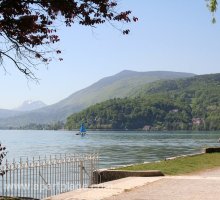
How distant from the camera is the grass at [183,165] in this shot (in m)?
22.0

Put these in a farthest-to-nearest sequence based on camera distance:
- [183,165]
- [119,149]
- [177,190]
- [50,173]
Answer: [119,149]
[183,165]
[50,173]
[177,190]

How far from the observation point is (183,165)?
24.3 meters

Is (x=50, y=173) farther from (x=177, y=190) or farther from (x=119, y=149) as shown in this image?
(x=119, y=149)

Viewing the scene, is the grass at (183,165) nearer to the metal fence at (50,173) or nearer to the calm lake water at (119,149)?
the metal fence at (50,173)

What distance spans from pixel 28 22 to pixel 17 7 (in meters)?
0.35

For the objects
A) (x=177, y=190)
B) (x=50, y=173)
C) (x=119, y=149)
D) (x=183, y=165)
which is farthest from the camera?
(x=119, y=149)

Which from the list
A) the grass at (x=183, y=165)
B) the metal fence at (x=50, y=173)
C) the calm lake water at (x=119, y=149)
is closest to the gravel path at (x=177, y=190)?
the metal fence at (x=50, y=173)

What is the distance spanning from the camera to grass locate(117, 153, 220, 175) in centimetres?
2195

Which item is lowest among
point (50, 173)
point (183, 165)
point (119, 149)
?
point (119, 149)

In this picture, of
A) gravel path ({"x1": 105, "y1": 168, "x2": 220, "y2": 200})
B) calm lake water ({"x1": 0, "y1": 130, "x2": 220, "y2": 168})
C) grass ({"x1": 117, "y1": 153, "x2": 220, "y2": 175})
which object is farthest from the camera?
calm lake water ({"x1": 0, "y1": 130, "x2": 220, "y2": 168})

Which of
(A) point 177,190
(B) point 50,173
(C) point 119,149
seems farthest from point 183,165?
(C) point 119,149

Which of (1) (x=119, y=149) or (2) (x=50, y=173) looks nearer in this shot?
(2) (x=50, y=173)

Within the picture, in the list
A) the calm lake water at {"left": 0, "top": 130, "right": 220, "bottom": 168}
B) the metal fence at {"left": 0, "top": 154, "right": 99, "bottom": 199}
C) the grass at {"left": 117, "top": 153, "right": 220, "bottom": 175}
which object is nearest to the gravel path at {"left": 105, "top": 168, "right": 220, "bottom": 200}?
the metal fence at {"left": 0, "top": 154, "right": 99, "bottom": 199}

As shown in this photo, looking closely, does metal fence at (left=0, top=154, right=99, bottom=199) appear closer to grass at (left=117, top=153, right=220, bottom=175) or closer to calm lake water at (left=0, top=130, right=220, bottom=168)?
grass at (left=117, top=153, right=220, bottom=175)
